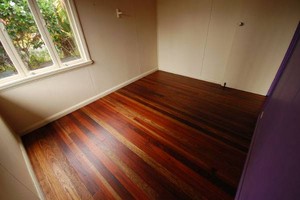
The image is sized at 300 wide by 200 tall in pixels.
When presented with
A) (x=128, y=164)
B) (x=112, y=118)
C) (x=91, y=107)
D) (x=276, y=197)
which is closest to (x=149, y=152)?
(x=128, y=164)

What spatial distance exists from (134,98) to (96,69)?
34.7 inches

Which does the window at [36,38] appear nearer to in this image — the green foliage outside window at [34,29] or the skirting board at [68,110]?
the green foliage outside window at [34,29]

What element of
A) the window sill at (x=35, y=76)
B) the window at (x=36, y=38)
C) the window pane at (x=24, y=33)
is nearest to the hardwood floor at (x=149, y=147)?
the window sill at (x=35, y=76)

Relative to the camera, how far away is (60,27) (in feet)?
6.48

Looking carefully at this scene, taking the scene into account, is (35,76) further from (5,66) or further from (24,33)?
(24,33)

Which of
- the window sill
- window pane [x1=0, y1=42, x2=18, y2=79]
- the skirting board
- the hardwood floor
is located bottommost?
the hardwood floor

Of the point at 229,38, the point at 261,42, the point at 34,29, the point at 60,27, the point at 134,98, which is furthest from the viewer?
the point at 134,98

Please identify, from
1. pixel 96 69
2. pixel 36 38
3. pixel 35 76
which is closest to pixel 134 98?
pixel 96 69

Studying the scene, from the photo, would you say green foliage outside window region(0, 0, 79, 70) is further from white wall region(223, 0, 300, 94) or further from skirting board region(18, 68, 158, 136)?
white wall region(223, 0, 300, 94)

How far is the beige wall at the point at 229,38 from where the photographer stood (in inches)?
77.7

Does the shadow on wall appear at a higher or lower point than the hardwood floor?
higher

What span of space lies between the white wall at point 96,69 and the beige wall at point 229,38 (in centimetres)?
65

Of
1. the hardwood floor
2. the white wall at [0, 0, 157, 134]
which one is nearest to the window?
the white wall at [0, 0, 157, 134]

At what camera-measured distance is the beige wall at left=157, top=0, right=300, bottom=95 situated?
6.48ft
